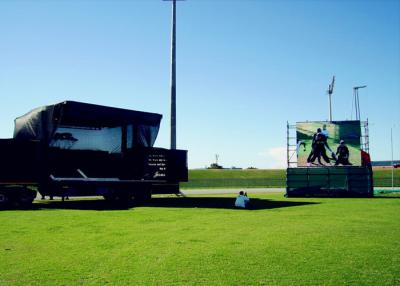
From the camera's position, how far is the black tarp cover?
834 inches

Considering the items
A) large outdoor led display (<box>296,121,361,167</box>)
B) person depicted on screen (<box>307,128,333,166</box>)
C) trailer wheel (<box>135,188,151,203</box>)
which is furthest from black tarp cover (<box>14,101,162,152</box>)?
person depicted on screen (<box>307,128,333,166</box>)

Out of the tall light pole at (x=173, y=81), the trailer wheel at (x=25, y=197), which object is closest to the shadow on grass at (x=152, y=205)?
the trailer wheel at (x=25, y=197)

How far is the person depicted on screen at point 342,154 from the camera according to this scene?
34.2 m

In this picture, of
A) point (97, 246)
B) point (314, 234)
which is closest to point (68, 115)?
point (97, 246)

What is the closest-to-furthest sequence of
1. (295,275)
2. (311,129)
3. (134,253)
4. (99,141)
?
1. (295,275)
2. (134,253)
3. (99,141)
4. (311,129)

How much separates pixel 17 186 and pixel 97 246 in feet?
42.1

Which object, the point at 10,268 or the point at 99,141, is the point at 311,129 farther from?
the point at 10,268

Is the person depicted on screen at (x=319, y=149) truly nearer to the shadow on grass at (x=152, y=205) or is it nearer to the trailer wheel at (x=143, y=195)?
the shadow on grass at (x=152, y=205)

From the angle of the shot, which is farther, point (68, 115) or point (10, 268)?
point (68, 115)

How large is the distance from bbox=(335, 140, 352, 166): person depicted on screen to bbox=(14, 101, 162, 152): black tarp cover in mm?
16203

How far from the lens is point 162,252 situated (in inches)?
357

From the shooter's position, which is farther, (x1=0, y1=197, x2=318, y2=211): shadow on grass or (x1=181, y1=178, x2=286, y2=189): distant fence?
(x1=181, y1=178, x2=286, y2=189): distant fence

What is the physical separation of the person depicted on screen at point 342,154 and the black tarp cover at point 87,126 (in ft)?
53.2

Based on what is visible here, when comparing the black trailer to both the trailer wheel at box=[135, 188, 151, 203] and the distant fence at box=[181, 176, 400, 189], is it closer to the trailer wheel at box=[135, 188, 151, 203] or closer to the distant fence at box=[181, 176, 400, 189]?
the trailer wheel at box=[135, 188, 151, 203]
